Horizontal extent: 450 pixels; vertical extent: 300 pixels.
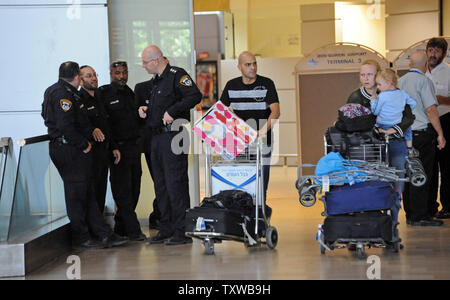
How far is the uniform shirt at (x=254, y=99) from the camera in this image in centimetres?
614

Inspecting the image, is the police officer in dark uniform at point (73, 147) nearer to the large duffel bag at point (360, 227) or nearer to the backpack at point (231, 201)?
the backpack at point (231, 201)

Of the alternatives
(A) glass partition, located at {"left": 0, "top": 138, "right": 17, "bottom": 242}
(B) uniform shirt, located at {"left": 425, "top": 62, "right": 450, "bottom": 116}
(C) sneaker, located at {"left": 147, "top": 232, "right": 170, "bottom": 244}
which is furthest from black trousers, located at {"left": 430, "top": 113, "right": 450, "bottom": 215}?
(A) glass partition, located at {"left": 0, "top": 138, "right": 17, "bottom": 242}

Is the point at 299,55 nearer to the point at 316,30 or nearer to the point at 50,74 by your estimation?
the point at 316,30

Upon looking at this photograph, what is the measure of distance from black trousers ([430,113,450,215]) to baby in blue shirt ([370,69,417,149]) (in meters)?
1.73

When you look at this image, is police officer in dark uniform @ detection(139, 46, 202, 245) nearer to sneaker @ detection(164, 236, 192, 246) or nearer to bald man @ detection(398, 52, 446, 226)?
sneaker @ detection(164, 236, 192, 246)

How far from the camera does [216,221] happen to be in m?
5.31

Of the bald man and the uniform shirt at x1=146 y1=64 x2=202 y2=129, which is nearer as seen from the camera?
the uniform shirt at x1=146 y1=64 x2=202 y2=129

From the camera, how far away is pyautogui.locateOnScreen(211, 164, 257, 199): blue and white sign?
560 centimetres

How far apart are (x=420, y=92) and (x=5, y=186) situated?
3625mm

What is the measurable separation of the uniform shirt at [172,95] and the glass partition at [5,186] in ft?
4.03

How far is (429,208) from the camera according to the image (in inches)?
275

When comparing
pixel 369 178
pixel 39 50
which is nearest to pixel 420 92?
pixel 369 178

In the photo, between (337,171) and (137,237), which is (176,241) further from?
(337,171)

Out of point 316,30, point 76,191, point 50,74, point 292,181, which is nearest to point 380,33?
point 316,30
